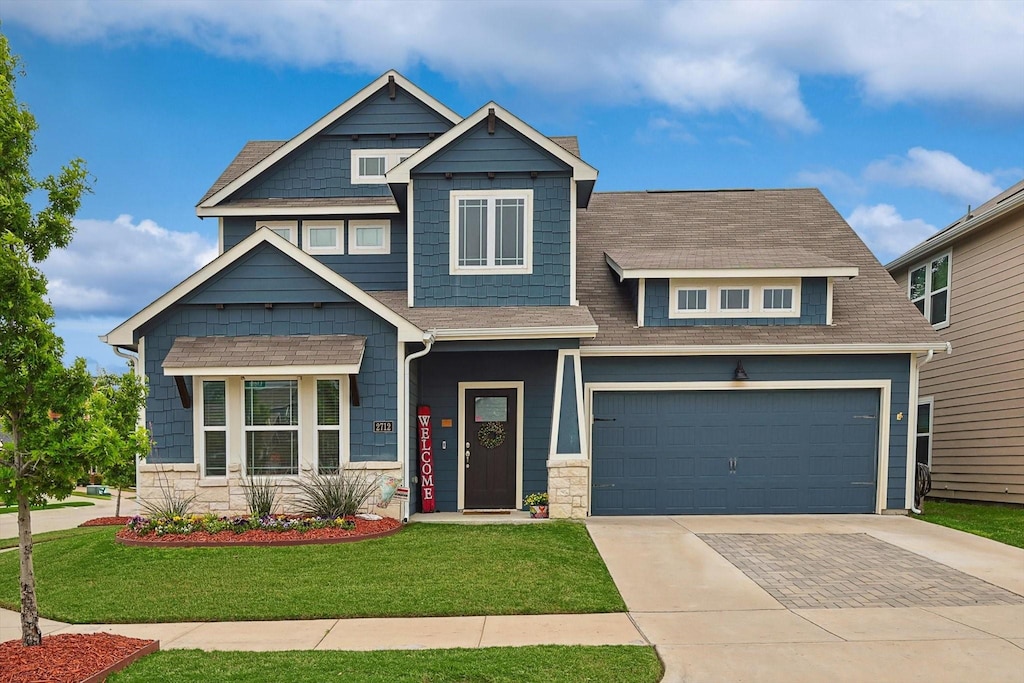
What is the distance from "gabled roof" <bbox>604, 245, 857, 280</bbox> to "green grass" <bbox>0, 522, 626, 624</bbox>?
15.6 ft

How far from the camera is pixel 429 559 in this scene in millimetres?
8500

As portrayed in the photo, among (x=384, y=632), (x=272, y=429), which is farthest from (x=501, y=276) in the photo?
(x=384, y=632)

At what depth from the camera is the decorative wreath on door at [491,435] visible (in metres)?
12.2

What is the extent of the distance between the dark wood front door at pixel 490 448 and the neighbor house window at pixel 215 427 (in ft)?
12.6

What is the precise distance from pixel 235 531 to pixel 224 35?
10604 millimetres

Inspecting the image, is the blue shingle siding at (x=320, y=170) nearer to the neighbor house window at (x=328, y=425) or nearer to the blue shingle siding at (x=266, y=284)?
the blue shingle siding at (x=266, y=284)

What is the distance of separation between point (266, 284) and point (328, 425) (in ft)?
7.59

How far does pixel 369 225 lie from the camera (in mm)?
13523

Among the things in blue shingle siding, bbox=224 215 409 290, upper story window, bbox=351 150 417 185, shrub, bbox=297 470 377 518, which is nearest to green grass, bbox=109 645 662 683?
shrub, bbox=297 470 377 518

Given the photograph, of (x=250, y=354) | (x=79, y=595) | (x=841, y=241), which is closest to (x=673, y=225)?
(x=841, y=241)

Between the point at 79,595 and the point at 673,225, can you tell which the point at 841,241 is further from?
the point at 79,595

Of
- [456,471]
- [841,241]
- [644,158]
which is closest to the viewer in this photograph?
[456,471]

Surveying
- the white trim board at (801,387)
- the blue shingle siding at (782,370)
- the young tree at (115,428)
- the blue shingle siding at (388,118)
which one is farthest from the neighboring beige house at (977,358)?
the young tree at (115,428)

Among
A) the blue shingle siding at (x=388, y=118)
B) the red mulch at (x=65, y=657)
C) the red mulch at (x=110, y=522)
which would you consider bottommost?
the red mulch at (x=110, y=522)
